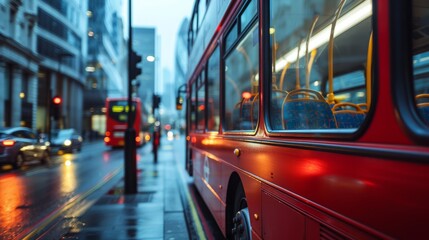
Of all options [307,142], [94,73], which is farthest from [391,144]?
[94,73]

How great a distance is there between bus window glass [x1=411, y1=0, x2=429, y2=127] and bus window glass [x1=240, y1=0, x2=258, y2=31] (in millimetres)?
1510

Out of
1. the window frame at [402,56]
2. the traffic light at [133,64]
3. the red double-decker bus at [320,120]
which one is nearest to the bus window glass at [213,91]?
the red double-decker bus at [320,120]

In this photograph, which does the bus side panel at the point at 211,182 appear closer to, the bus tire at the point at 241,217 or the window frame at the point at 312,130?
the bus tire at the point at 241,217

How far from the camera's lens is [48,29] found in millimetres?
42719

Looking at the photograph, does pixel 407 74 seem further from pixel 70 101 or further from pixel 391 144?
pixel 70 101

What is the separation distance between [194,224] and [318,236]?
14.8ft

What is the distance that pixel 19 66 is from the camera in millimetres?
33750

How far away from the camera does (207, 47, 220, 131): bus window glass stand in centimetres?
568

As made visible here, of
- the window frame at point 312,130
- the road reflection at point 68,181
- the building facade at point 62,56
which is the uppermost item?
the building facade at point 62,56

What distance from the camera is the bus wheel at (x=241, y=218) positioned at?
11.9ft

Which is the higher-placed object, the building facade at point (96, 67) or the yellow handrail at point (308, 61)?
the building facade at point (96, 67)

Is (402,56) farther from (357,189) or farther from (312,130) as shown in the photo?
(312,130)

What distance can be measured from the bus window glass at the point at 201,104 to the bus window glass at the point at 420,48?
496cm

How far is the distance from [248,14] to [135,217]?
4251 millimetres
